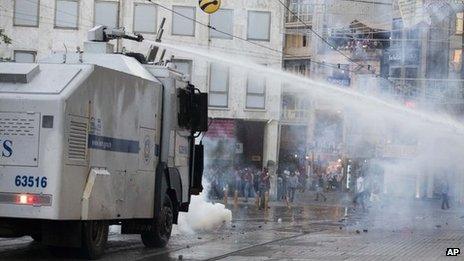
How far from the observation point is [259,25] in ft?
152

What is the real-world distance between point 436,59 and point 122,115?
27.6 meters

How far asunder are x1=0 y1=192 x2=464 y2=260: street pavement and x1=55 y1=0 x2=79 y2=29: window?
20434 millimetres

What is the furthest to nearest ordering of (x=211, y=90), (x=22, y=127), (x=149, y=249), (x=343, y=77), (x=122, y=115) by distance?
(x=211, y=90) → (x=343, y=77) → (x=149, y=249) → (x=122, y=115) → (x=22, y=127)

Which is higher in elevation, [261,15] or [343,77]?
[261,15]

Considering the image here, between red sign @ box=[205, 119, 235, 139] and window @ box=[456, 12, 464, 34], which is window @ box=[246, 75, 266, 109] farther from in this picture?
window @ box=[456, 12, 464, 34]

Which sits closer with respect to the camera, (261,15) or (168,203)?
(168,203)

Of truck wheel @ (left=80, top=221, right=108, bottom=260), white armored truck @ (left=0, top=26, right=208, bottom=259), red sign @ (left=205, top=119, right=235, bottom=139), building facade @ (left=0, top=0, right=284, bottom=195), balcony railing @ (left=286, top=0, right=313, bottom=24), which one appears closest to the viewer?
white armored truck @ (left=0, top=26, right=208, bottom=259)

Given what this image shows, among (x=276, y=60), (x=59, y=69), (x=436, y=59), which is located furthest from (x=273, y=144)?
(x=59, y=69)

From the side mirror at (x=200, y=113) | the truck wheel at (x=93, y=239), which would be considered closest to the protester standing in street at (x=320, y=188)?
the side mirror at (x=200, y=113)

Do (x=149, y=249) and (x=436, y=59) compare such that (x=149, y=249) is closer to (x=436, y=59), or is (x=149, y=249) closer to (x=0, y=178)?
(x=0, y=178)

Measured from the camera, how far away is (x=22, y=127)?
500 inches

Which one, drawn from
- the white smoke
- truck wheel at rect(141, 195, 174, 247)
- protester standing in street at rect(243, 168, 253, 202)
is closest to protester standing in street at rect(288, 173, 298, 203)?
protester standing in street at rect(243, 168, 253, 202)

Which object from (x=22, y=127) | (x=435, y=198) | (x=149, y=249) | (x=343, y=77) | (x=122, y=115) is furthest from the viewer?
(x=343, y=77)

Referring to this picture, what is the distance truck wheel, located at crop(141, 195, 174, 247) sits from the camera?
52.8 feet
